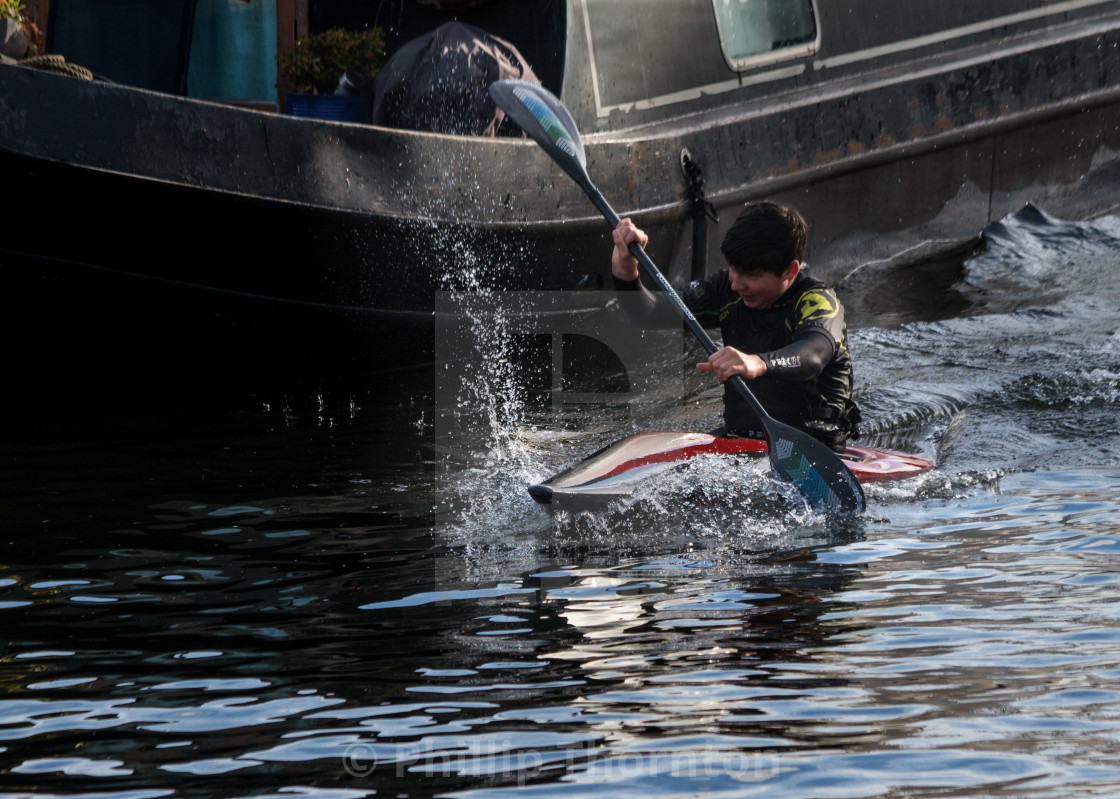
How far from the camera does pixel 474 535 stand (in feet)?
12.6

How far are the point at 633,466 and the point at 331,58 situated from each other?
352 cm

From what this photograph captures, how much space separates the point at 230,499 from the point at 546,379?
243cm

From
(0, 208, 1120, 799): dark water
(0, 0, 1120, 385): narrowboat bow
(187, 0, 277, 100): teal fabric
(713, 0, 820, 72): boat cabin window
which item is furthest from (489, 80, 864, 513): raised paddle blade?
(187, 0, 277, 100): teal fabric

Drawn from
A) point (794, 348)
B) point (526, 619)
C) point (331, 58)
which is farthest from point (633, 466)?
point (331, 58)

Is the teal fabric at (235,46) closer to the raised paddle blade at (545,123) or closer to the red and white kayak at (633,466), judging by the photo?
the raised paddle blade at (545,123)

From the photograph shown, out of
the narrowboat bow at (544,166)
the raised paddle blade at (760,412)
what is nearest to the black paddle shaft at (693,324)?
the raised paddle blade at (760,412)

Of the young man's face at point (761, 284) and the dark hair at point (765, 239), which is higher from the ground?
the dark hair at point (765, 239)

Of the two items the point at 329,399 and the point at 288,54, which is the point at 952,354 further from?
the point at 288,54

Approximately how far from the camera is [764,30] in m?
7.32

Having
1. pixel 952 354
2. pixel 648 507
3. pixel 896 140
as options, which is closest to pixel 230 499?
pixel 648 507

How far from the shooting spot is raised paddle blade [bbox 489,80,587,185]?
17.0ft

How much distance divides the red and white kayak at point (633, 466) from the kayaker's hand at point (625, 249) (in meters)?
0.69

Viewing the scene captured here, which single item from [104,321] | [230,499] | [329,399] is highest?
[104,321]

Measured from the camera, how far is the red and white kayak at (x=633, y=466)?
150 inches
